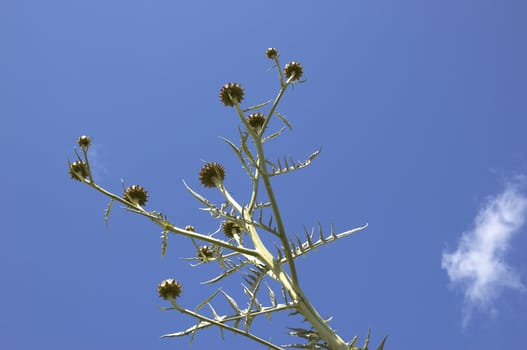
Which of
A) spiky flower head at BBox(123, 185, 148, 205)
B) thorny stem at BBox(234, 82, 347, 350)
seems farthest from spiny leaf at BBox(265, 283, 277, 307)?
spiky flower head at BBox(123, 185, 148, 205)

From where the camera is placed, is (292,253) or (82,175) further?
(82,175)

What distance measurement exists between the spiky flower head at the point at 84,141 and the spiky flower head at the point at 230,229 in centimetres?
165

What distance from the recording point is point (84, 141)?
4277mm

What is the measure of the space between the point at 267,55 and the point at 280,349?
298 cm

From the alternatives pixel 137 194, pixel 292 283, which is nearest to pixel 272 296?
pixel 292 283

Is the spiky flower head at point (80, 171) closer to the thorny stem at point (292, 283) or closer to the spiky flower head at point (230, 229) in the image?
the thorny stem at point (292, 283)

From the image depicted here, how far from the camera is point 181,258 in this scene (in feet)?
15.4

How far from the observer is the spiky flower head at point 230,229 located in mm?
4980

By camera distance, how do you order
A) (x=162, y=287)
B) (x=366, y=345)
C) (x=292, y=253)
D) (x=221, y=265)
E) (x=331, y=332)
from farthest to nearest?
1. (x=221, y=265)
2. (x=162, y=287)
3. (x=292, y=253)
4. (x=331, y=332)
5. (x=366, y=345)

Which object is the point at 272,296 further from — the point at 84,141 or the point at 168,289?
the point at 84,141

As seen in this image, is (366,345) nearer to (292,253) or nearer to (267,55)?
(292,253)

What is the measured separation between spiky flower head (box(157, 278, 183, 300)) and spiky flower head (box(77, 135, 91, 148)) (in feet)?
4.95

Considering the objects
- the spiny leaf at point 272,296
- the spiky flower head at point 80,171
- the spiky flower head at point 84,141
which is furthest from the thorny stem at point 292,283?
the spiky flower head at point 84,141

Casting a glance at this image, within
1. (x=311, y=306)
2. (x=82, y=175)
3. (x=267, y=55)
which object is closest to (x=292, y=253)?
(x=311, y=306)
